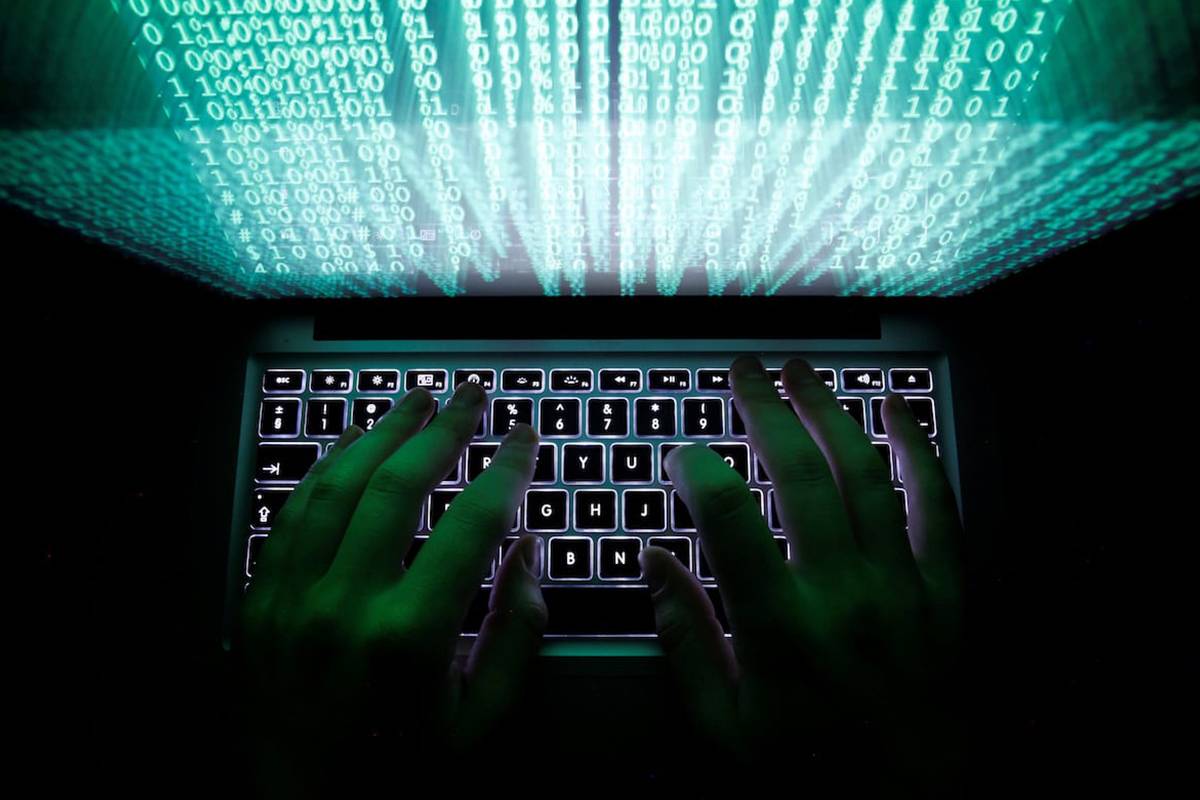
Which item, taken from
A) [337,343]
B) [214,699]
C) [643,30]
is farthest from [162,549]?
[643,30]

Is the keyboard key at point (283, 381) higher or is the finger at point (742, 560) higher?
the keyboard key at point (283, 381)

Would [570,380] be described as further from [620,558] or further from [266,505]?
[266,505]

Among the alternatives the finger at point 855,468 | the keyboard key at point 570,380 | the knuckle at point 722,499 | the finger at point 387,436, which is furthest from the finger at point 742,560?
the finger at point 387,436

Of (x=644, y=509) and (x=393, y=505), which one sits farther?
(x=644, y=509)

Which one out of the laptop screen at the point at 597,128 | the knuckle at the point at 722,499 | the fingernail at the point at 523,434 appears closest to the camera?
the laptop screen at the point at 597,128

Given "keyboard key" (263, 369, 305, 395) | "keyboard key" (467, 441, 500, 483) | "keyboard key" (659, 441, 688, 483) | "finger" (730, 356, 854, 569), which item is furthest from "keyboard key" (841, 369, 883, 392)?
"keyboard key" (263, 369, 305, 395)

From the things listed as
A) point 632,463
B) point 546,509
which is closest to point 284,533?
point 546,509

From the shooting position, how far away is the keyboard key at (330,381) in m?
0.66

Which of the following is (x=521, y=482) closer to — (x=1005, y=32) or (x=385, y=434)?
(x=385, y=434)

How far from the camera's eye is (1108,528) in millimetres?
595

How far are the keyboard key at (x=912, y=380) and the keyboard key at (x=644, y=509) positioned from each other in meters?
0.32

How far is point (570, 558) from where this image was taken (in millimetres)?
610

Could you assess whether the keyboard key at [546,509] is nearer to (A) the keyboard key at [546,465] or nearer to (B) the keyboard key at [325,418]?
(A) the keyboard key at [546,465]

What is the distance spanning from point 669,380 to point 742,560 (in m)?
0.25
